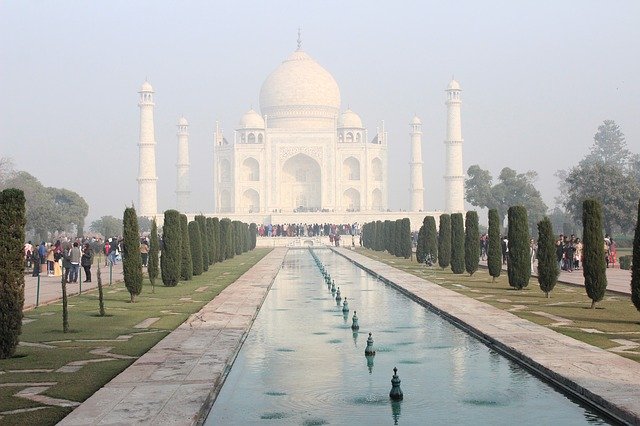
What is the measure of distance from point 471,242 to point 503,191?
1493 inches

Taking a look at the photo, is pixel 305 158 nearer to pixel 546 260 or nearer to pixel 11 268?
pixel 546 260

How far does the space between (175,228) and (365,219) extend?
38.0 meters

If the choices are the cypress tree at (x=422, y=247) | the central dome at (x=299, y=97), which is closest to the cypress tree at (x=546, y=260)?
the cypress tree at (x=422, y=247)

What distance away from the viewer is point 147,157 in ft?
177

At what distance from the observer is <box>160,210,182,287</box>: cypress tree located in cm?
1711

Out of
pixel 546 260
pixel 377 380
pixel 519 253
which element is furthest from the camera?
pixel 519 253

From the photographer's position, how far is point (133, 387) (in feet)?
22.1

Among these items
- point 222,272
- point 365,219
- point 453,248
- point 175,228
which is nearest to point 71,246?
point 175,228

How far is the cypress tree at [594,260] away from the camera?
12.2m

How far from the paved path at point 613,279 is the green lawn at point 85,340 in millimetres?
6489

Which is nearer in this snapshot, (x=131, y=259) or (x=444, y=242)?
(x=131, y=259)

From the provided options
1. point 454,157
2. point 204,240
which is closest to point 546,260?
point 204,240

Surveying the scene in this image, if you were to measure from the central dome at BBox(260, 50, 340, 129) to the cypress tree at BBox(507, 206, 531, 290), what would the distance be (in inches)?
→ 1771

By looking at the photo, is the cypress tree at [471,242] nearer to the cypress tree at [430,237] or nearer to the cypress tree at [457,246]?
the cypress tree at [457,246]
